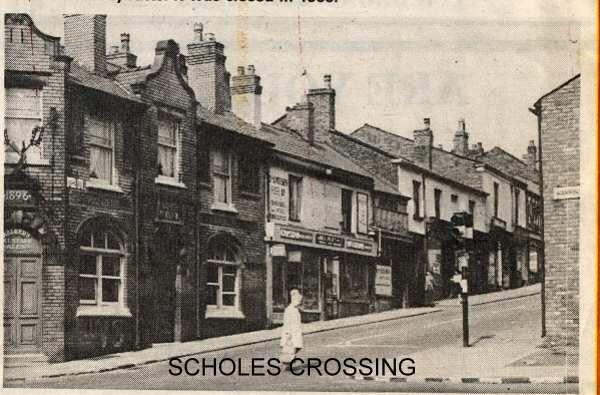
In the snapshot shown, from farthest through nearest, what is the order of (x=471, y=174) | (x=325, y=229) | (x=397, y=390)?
1. (x=471, y=174)
2. (x=325, y=229)
3. (x=397, y=390)

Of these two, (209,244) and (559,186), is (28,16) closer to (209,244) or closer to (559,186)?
(209,244)

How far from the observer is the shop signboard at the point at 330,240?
48.1 feet

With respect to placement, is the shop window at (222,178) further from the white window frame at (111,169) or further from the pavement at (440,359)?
the pavement at (440,359)

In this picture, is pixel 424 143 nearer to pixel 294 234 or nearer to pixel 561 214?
pixel 294 234

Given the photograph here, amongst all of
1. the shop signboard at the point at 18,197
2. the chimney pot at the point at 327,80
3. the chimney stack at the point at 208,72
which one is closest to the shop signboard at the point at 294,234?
the chimney stack at the point at 208,72

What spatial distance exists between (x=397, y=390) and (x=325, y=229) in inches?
147

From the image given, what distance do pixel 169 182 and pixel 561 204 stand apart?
4.12 meters

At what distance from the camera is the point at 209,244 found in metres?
13.9

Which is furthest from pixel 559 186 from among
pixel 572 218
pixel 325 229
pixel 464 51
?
pixel 325 229

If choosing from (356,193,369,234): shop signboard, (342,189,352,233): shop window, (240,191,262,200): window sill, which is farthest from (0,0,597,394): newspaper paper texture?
(356,193,369,234): shop signboard

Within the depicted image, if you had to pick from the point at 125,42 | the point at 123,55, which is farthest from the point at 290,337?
the point at 123,55

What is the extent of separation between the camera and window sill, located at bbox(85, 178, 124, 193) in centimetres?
1278

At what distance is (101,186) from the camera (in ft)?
42.3

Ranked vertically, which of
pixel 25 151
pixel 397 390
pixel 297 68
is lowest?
pixel 397 390
